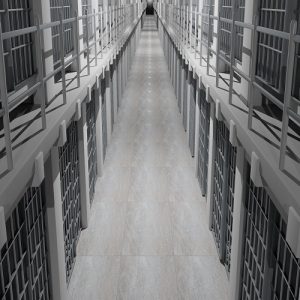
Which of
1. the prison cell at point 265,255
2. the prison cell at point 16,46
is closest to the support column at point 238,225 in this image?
the prison cell at point 265,255

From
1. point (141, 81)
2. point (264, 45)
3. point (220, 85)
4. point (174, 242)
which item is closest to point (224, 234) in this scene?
point (174, 242)

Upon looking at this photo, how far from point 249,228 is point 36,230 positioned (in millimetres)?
736

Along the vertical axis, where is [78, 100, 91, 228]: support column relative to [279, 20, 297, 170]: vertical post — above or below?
below

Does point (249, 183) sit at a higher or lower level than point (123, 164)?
higher

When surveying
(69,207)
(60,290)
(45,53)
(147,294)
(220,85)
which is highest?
(45,53)

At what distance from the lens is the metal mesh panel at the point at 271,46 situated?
1404mm

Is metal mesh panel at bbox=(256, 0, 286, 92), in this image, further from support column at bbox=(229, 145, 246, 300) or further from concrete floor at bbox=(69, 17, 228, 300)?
concrete floor at bbox=(69, 17, 228, 300)

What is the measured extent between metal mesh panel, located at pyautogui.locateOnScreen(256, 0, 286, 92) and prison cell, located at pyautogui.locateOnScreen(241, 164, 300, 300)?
0.33m

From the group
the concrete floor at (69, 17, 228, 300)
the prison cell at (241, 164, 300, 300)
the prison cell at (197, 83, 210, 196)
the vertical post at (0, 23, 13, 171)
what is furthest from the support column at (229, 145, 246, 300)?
the prison cell at (197, 83, 210, 196)

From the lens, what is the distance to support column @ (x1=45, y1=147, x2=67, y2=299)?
1565 mm

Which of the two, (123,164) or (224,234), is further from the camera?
(123,164)

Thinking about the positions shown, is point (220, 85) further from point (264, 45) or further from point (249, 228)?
point (249, 228)

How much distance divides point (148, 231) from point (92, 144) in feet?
2.56

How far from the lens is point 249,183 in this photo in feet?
5.19
